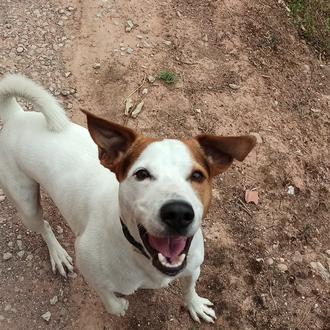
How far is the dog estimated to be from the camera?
8.59ft

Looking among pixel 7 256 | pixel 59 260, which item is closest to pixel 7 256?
pixel 7 256

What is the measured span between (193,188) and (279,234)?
6.69ft

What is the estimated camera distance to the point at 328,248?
14.6 ft

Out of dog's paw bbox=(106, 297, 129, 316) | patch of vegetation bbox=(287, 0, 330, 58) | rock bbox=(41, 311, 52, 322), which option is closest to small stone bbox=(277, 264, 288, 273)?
dog's paw bbox=(106, 297, 129, 316)

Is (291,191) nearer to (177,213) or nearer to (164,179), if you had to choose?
(164,179)

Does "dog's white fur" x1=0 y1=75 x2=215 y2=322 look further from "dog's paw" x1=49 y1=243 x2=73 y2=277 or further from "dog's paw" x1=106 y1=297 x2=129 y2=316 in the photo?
"dog's paw" x1=49 y1=243 x2=73 y2=277

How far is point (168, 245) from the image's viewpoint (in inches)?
108

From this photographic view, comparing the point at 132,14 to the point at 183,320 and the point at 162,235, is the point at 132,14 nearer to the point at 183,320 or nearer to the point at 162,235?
the point at 183,320

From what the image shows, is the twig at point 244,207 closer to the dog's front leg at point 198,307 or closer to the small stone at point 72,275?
the dog's front leg at point 198,307

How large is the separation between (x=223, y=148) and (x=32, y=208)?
5.21 feet

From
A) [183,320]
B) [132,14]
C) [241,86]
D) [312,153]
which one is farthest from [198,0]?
[183,320]

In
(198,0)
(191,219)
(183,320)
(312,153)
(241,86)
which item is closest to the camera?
(191,219)

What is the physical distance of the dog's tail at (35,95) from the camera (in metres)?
3.32

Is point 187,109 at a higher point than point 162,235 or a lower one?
lower
